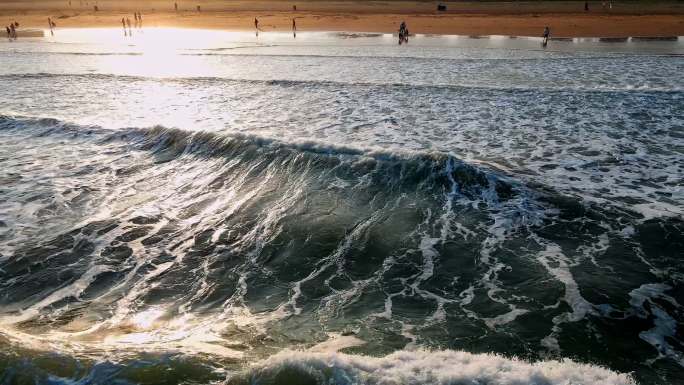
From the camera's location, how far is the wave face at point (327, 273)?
16.5ft

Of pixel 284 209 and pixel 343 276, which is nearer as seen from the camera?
pixel 343 276

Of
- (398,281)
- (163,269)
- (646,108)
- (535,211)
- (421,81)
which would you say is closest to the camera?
(398,281)

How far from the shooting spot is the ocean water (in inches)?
204

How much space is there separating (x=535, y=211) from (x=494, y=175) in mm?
1665

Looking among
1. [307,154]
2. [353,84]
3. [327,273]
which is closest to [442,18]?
[353,84]

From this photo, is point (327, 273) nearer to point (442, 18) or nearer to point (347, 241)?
point (347, 241)

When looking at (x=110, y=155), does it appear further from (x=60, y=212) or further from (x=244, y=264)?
(x=244, y=264)

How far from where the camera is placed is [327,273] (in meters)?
7.36

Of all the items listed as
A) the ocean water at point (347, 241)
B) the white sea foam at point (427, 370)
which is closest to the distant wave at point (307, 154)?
the ocean water at point (347, 241)

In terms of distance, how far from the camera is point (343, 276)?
23.8ft

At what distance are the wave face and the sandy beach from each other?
145 ft

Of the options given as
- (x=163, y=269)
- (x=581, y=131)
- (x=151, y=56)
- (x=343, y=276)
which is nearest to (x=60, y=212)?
(x=163, y=269)

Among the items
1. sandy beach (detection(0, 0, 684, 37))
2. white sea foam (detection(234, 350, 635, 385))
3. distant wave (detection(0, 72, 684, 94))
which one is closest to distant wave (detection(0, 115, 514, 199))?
white sea foam (detection(234, 350, 635, 385))

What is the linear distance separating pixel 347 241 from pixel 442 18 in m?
63.4
